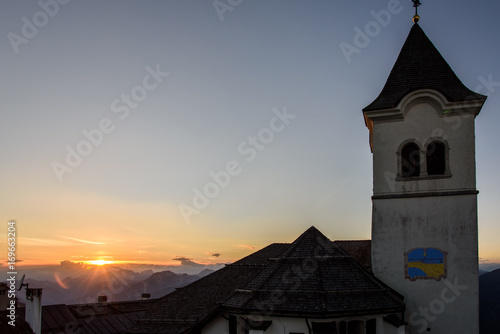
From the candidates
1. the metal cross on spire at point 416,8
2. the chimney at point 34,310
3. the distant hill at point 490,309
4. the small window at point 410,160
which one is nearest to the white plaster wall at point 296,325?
the small window at point 410,160

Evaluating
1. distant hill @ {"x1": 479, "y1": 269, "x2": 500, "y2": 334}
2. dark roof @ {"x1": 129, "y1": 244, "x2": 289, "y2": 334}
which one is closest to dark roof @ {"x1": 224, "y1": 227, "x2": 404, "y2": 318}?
dark roof @ {"x1": 129, "y1": 244, "x2": 289, "y2": 334}

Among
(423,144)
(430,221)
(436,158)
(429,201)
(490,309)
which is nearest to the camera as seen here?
(430,221)

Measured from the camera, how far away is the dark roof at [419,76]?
22031 millimetres

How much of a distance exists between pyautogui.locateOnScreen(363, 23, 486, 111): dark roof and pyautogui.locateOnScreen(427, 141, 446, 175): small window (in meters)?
2.19

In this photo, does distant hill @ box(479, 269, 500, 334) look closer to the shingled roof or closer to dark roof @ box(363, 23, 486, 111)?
dark roof @ box(363, 23, 486, 111)

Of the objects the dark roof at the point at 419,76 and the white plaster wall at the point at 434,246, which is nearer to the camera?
the white plaster wall at the point at 434,246

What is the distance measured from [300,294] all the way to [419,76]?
1258 cm

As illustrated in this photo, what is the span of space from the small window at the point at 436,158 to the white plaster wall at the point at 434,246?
1.29 meters

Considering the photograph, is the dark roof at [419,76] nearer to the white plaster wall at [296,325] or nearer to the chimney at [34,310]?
the white plaster wall at [296,325]

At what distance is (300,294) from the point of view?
60.9ft

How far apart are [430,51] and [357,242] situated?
38.6 feet

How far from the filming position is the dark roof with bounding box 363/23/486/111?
22031 mm

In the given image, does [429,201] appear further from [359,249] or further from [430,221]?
[359,249]

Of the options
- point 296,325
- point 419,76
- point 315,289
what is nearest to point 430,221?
point 315,289
